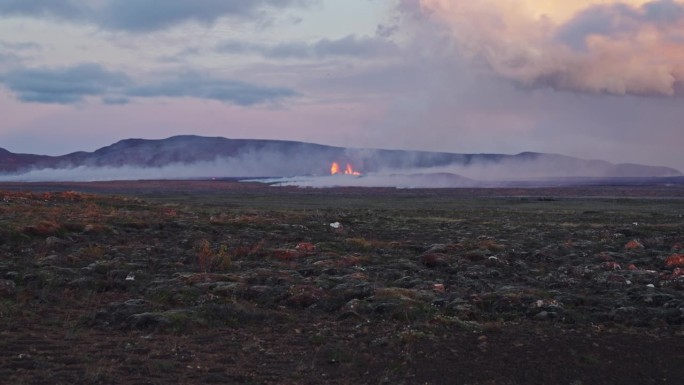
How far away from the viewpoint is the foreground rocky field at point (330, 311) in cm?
1013

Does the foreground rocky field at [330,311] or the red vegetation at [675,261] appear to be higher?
the red vegetation at [675,261]

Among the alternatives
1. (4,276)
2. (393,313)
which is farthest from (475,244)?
(4,276)

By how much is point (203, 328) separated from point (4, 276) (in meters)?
7.34

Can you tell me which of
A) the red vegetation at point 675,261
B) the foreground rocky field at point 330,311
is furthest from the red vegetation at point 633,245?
the red vegetation at point 675,261

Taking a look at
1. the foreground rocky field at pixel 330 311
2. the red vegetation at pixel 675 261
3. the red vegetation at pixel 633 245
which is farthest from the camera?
the red vegetation at pixel 633 245

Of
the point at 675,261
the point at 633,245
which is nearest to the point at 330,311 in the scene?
the point at 675,261

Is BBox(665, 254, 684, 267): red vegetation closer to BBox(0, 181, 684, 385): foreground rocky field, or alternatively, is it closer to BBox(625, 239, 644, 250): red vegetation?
BBox(0, 181, 684, 385): foreground rocky field

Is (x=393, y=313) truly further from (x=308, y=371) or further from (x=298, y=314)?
(x=308, y=371)

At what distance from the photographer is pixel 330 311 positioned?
1452cm

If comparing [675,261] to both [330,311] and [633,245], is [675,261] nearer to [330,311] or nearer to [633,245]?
[633,245]

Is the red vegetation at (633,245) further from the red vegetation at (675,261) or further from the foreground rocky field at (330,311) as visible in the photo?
the red vegetation at (675,261)

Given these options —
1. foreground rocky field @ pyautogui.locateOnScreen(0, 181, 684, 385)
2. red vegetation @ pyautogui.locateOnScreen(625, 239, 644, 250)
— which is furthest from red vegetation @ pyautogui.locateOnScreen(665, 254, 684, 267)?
red vegetation @ pyautogui.locateOnScreen(625, 239, 644, 250)

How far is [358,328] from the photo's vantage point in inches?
506

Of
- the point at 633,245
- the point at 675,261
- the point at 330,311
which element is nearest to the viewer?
the point at 330,311
